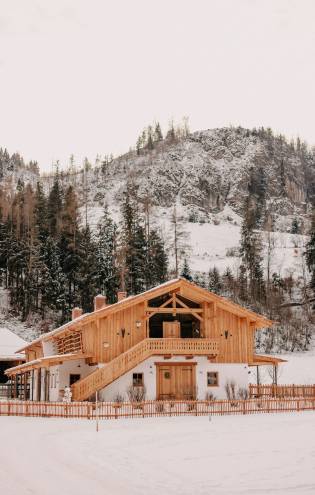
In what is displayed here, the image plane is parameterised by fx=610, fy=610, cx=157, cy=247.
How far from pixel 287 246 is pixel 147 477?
10134cm

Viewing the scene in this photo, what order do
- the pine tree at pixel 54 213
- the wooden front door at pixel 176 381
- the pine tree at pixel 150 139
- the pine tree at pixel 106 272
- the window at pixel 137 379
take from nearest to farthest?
1. the window at pixel 137 379
2. the wooden front door at pixel 176 381
3. the pine tree at pixel 106 272
4. the pine tree at pixel 54 213
5. the pine tree at pixel 150 139

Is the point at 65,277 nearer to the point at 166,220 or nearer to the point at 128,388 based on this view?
the point at 128,388

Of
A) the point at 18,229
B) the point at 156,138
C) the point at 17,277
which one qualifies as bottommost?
the point at 17,277

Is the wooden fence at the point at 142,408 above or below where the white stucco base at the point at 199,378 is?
below

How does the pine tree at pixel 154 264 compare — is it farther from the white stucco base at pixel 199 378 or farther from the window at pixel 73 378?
the window at pixel 73 378

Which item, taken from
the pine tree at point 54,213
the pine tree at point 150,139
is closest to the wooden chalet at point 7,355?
the pine tree at point 54,213

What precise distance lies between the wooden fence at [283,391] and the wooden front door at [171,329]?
5.91 meters

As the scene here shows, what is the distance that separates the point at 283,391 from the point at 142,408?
11092 mm

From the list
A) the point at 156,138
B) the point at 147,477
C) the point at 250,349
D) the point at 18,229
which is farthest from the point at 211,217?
the point at 147,477

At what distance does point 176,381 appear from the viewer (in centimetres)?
3734

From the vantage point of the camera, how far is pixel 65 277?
72625 millimetres

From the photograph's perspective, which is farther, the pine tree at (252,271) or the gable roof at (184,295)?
the pine tree at (252,271)

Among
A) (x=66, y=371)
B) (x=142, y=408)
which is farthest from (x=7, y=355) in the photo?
(x=142, y=408)

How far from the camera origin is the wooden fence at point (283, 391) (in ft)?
117
